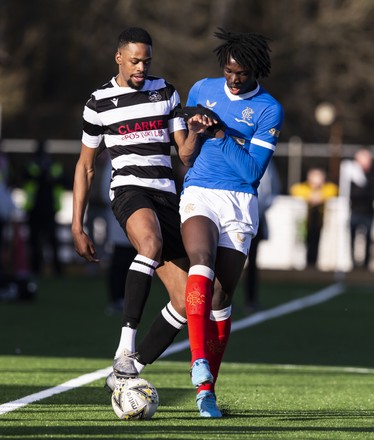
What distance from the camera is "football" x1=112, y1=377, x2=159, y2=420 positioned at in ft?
23.9

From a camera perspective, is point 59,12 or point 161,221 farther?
point 59,12

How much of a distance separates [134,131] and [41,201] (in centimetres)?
1502

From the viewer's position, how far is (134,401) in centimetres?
728

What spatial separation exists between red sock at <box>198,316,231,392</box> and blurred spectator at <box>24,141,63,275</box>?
14.9m

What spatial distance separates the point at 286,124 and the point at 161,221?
3270 centimetres

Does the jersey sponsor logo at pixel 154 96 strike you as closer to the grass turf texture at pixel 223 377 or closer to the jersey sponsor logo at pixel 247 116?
the jersey sponsor logo at pixel 247 116

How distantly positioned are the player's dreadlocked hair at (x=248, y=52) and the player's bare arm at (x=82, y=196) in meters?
0.91

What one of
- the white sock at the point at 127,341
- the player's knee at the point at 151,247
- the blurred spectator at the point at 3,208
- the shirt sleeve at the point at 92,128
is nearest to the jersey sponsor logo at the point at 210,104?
the shirt sleeve at the point at 92,128

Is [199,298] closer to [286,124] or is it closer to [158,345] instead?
[158,345]

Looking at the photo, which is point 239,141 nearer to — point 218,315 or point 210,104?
point 210,104

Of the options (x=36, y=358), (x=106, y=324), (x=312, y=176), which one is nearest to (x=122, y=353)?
(x=36, y=358)

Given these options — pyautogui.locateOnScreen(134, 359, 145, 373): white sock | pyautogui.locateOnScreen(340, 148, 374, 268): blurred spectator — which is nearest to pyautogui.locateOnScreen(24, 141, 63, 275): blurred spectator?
pyautogui.locateOnScreen(340, 148, 374, 268): blurred spectator

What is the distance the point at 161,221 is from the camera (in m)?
8.12

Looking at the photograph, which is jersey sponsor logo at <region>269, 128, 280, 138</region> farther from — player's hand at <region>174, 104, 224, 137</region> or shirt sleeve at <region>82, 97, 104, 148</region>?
shirt sleeve at <region>82, 97, 104, 148</region>
